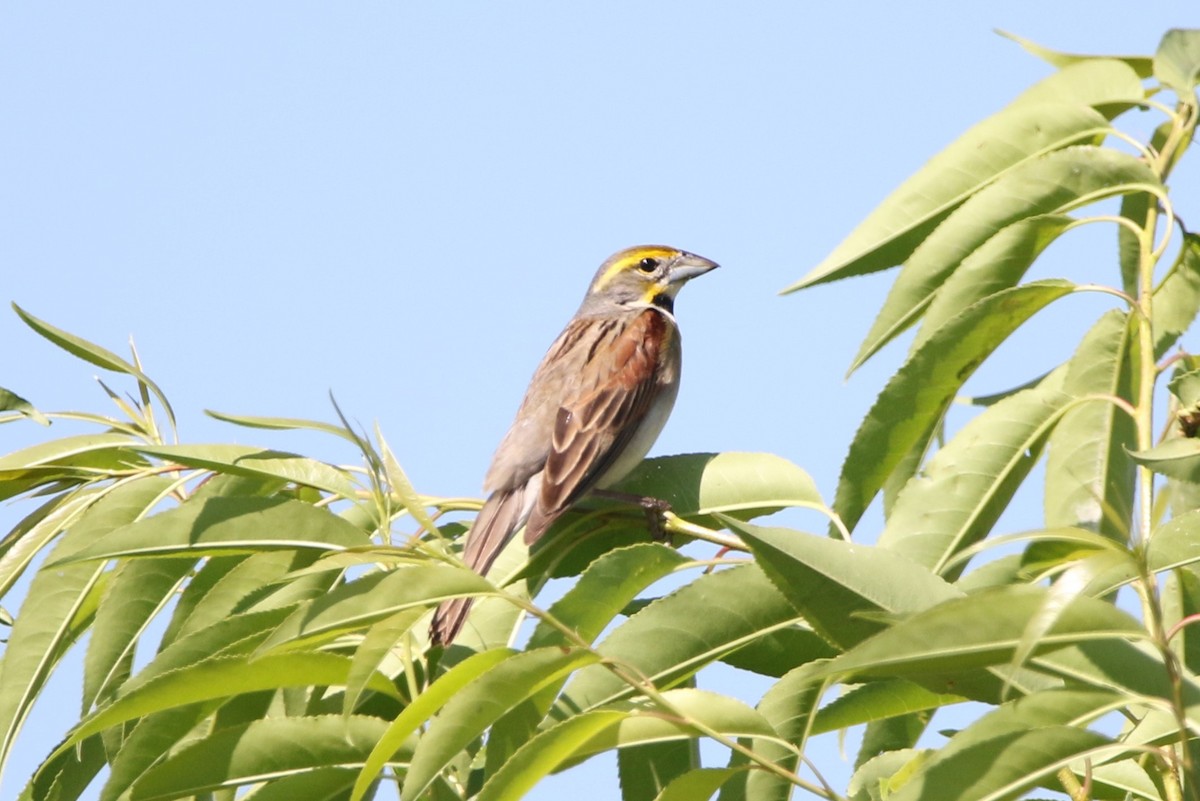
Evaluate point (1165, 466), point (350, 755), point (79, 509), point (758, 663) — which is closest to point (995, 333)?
point (1165, 466)

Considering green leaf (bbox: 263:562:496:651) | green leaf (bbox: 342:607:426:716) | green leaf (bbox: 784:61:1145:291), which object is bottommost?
green leaf (bbox: 342:607:426:716)

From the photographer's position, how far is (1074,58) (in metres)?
4.11

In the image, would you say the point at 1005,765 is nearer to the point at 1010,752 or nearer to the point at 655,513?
the point at 1010,752

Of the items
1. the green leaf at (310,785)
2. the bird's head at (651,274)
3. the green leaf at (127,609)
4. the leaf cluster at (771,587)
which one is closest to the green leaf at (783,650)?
the leaf cluster at (771,587)

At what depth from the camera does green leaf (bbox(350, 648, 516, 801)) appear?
252cm

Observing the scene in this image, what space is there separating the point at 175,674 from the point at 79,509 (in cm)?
164

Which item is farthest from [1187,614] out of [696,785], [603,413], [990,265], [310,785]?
[603,413]

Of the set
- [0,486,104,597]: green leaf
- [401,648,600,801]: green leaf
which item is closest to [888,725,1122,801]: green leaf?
[401,648,600,801]: green leaf

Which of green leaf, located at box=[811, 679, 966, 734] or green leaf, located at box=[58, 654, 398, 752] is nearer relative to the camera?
→ green leaf, located at box=[58, 654, 398, 752]

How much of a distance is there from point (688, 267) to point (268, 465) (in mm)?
4874

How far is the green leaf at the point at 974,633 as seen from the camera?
6.67 ft

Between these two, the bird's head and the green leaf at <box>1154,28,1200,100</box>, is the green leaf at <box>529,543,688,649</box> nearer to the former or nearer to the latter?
the green leaf at <box>1154,28,1200,100</box>

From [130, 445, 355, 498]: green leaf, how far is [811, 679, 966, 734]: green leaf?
140cm

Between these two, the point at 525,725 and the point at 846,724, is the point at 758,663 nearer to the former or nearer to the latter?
the point at 846,724
